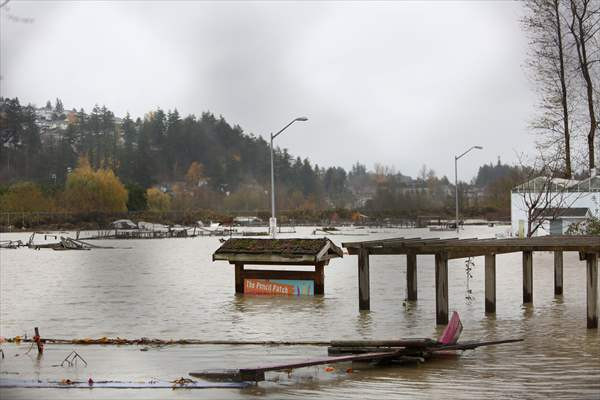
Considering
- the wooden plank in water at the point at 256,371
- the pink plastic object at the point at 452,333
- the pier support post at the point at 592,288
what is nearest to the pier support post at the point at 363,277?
the pier support post at the point at 592,288

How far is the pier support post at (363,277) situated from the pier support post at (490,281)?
103 inches

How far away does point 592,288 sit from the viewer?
17.5m

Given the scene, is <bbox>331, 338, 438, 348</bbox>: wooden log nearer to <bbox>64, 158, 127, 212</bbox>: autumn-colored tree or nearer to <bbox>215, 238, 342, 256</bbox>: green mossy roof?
<bbox>215, 238, 342, 256</bbox>: green mossy roof

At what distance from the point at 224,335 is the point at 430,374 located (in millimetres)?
6087

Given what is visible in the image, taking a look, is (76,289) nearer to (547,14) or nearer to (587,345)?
(587,345)

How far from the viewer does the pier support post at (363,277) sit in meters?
20.7

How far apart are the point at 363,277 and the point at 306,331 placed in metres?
3.13

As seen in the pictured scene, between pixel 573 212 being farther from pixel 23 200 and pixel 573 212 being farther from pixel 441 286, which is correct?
pixel 23 200

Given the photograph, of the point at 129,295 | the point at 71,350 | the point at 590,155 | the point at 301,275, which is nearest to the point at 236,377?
the point at 71,350

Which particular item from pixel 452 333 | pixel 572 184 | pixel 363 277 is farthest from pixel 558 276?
pixel 572 184

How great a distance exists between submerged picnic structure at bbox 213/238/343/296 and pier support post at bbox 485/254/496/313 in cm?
517

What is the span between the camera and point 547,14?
4497 cm

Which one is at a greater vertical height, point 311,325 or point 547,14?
point 547,14

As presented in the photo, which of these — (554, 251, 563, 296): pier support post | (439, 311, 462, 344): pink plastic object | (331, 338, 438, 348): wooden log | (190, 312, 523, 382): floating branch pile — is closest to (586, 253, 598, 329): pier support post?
(190, 312, 523, 382): floating branch pile
